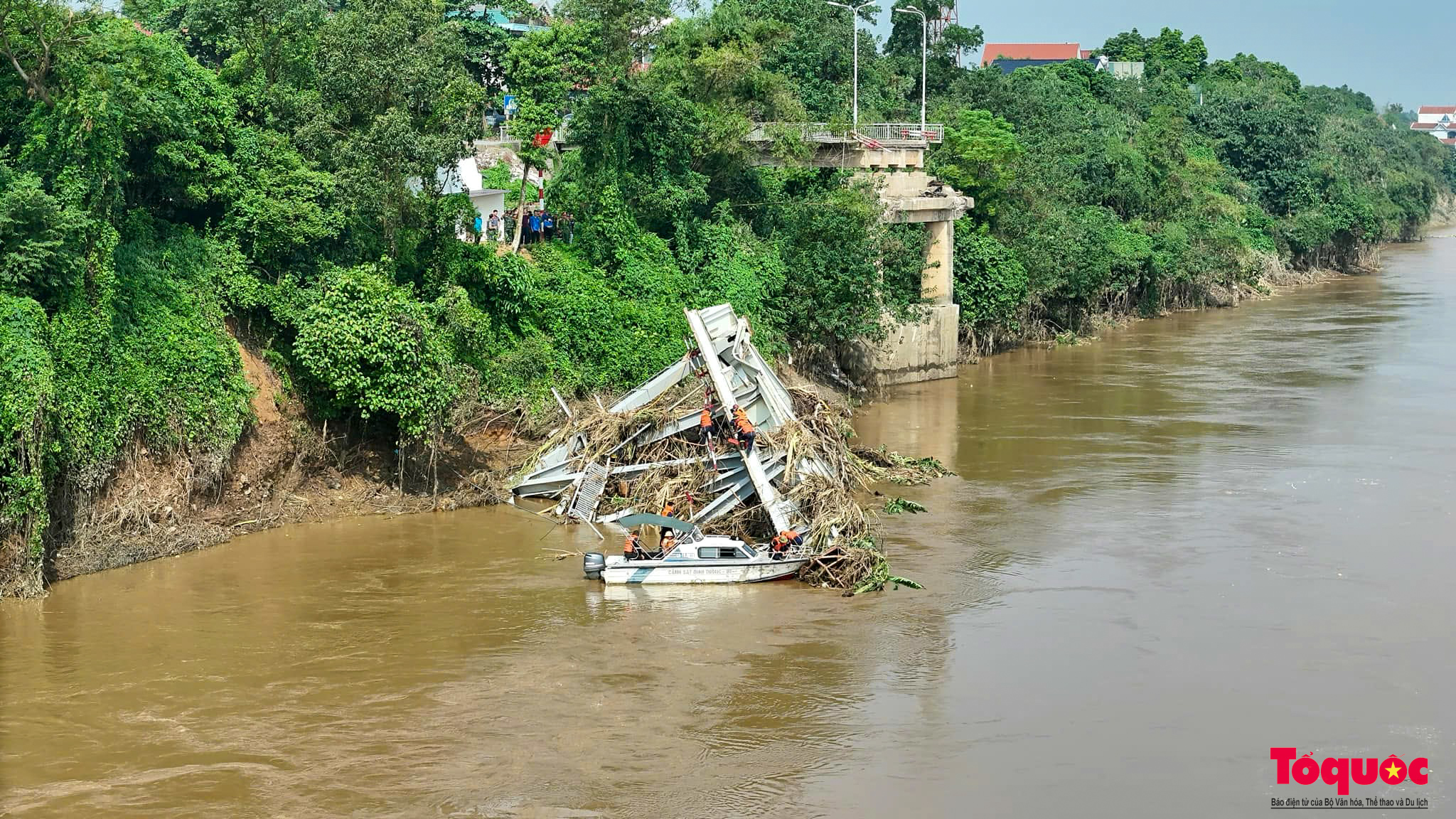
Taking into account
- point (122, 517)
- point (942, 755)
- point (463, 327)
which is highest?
point (463, 327)

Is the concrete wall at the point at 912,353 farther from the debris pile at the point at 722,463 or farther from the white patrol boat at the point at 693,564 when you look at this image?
the white patrol boat at the point at 693,564

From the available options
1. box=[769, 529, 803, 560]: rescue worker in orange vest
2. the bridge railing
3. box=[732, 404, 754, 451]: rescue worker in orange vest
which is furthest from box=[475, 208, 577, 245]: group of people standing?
box=[769, 529, 803, 560]: rescue worker in orange vest

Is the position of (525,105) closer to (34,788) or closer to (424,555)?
(424,555)

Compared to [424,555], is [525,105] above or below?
above

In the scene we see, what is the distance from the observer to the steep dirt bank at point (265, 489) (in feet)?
83.0

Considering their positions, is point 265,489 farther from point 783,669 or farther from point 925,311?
point 925,311

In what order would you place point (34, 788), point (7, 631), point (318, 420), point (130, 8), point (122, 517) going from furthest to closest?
1. point (130, 8)
2. point (318, 420)
3. point (122, 517)
4. point (7, 631)
5. point (34, 788)

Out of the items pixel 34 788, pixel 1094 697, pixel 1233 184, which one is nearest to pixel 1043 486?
pixel 1094 697

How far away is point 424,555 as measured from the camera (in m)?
26.8

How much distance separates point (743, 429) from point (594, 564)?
154 inches

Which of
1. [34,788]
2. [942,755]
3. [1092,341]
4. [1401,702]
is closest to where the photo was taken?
[34,788]

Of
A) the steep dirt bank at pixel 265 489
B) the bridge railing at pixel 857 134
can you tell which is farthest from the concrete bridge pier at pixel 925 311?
the steep dirt bank at pixel 265 489

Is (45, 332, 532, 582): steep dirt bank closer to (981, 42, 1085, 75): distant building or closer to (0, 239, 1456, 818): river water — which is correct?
(0, 239, 1456, 818): river water

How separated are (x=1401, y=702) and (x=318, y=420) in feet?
66.6
